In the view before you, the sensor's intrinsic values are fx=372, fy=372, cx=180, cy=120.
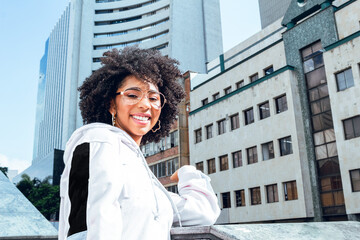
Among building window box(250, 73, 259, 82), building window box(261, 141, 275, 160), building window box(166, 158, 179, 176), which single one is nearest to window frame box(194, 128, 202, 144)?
building window box(166, 158, 179, 176)

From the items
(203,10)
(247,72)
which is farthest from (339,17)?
(203,10)

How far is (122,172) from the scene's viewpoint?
153cm

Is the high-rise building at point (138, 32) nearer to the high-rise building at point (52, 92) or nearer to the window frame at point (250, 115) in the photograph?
the high-rise building at point (52, 92)

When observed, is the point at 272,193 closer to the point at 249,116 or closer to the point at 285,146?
the point at 285,146

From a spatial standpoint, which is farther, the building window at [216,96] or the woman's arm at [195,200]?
the building window at [216,96]

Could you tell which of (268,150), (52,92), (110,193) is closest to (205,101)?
(268,150)

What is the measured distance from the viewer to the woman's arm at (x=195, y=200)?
1969 millimetres

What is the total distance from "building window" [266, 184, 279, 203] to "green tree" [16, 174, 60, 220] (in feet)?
84.0

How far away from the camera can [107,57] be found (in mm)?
2268

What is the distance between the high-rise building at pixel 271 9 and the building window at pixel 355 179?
6923 cm

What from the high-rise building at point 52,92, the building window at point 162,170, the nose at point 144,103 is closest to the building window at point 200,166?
the building window at point 162,170

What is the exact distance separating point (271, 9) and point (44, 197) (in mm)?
68627

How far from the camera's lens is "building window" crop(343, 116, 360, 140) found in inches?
843

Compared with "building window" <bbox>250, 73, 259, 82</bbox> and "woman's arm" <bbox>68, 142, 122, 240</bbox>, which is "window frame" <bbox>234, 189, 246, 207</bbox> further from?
"woman's arm" <bbox>68, 142, 122, 240</bbox>
